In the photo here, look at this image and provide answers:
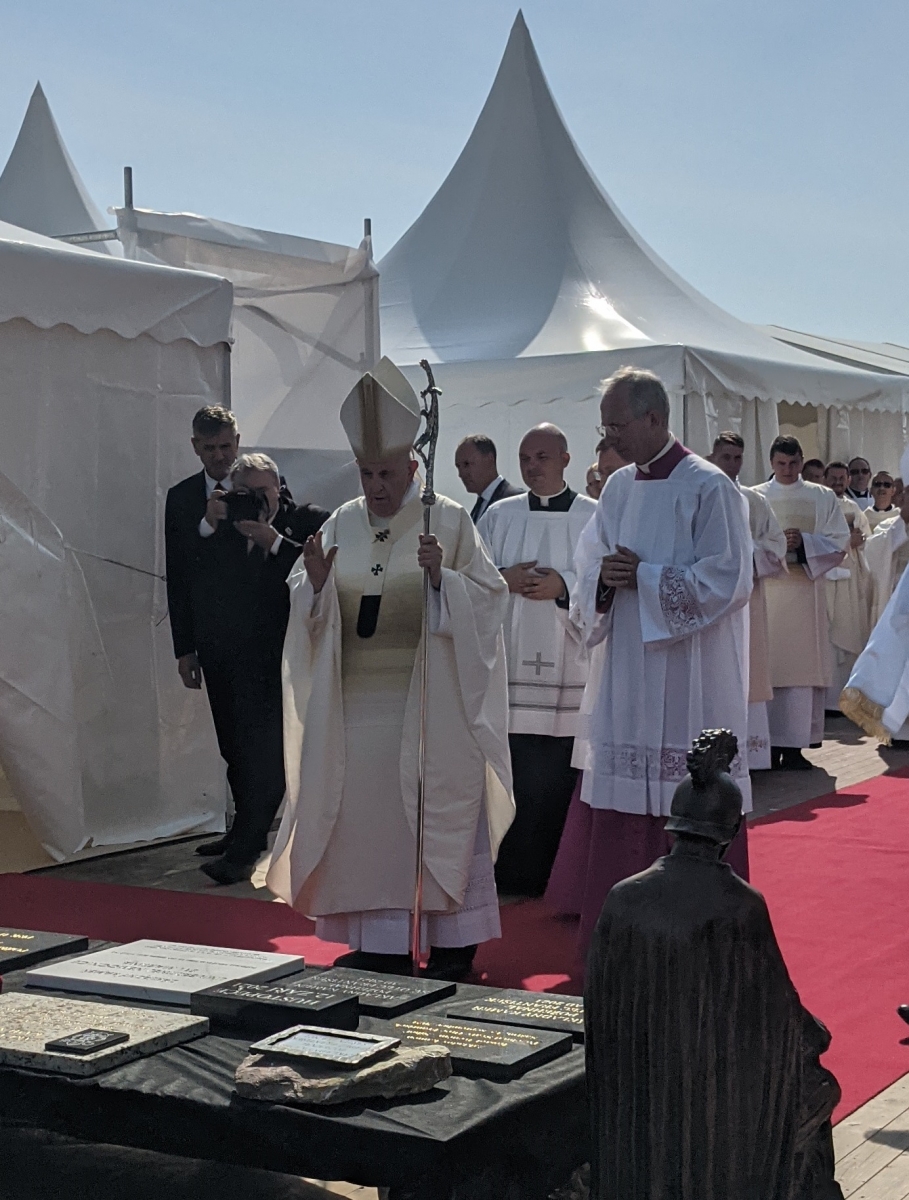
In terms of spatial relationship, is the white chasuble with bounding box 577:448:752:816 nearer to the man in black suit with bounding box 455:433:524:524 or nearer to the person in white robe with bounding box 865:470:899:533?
the man in black suit with bounding box 455:433:524:524

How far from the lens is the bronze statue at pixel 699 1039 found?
6.87 ft

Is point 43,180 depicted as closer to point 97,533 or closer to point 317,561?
point 97,533

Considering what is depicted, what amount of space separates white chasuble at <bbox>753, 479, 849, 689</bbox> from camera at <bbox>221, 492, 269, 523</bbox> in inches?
163

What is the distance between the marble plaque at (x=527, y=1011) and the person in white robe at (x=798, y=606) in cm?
674

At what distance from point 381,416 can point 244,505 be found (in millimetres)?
1920

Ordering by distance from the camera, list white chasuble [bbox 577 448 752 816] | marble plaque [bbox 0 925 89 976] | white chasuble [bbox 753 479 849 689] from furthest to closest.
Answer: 1. white chasuble [bbox 753 479 849 689]
2. white chasuble [bbox 577 448 752 816]
3. marble plaque [bbox 0 925 89 976]

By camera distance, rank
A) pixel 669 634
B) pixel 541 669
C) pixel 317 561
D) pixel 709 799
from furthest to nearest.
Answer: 1. pixel 541 669
2. pixel 669 634
3. pixel 317 561
4. pixel 709 799

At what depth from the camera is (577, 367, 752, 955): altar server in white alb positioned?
525cm

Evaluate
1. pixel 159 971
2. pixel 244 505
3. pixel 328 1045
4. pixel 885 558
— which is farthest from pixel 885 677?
pixel 885 558

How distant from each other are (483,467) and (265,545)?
1.09 meters

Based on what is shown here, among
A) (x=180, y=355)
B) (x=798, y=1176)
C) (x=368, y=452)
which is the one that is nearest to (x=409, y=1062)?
(x=798, y=1176)

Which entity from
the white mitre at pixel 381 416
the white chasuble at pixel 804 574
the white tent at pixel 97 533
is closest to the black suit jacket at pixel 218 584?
the white tent at pixel 97 533

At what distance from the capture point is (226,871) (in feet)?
21.9

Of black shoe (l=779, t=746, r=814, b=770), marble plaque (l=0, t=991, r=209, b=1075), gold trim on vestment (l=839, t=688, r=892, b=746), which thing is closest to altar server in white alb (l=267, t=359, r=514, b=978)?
gold trim on vestment (l=839, t=688, r=892, b=746)
